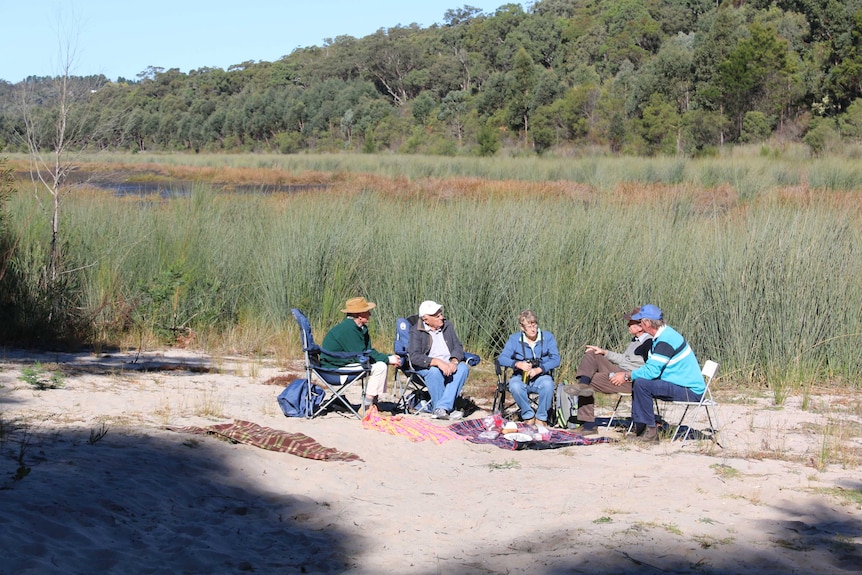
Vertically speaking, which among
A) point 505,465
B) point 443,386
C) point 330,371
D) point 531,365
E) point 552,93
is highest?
point 552,93

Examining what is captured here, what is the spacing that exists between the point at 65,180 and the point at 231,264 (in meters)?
2.31

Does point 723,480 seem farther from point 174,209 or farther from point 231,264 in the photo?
point 174,209

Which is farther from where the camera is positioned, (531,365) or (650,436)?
(531,365)

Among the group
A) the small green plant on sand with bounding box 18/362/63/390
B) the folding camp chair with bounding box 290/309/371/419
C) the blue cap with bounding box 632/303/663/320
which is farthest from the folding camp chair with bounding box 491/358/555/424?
the small green plant on sand with bounding box 18/362/63/390

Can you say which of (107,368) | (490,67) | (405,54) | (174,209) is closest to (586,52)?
(490,67)

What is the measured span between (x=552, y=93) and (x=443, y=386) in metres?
40.3

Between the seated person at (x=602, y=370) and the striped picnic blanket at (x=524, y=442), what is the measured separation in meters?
0.22

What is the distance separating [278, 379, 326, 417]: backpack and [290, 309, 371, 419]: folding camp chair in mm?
41

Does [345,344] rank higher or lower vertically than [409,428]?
higher

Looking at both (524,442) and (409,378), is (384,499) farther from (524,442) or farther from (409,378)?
(409,378)

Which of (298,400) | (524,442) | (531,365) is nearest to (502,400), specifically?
(531,365)

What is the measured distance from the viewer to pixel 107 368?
9094 mm

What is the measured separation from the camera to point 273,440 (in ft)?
21.7

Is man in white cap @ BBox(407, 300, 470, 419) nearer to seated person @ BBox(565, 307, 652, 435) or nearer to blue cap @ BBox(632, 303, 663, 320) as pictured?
Result: seated person @ BBox(565, 307, 652, 435)
